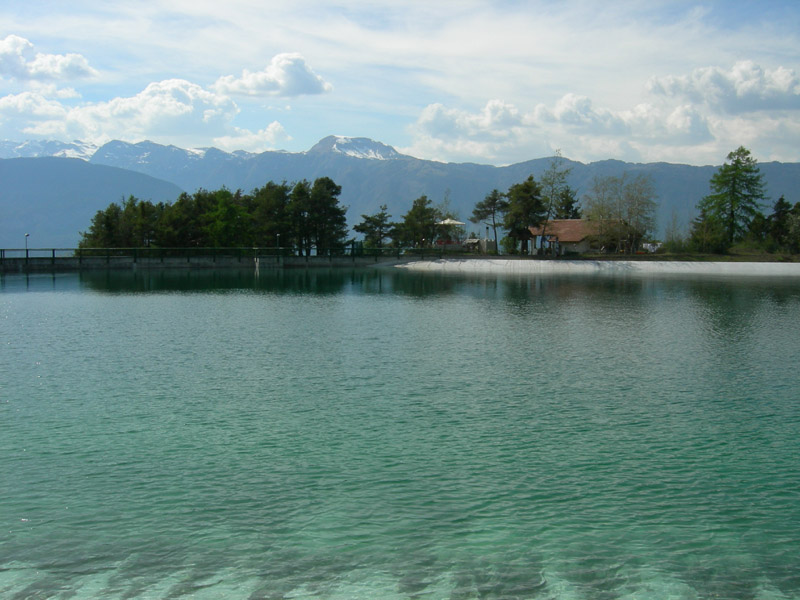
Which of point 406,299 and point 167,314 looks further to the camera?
point 406,299

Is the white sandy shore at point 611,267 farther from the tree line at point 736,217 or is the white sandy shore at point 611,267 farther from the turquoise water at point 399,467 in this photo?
the turquoise water at point 399,467

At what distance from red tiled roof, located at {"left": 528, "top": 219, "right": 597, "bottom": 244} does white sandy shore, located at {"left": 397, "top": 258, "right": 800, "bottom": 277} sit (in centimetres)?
1138

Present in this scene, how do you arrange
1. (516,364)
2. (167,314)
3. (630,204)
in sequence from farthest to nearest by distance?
(630,204) < (167,314) < (516,364)

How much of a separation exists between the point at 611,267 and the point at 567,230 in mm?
17166

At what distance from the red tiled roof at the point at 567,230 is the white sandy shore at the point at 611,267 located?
11.4m

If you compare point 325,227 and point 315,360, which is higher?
point 325,227

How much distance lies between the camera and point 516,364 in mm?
19703

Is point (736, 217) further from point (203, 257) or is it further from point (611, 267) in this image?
point (203, 257)

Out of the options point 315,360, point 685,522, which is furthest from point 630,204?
point 685,522

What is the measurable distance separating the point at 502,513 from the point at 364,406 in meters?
6.05

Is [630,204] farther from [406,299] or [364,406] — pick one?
[364,406]

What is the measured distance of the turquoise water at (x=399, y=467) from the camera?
25.1ft

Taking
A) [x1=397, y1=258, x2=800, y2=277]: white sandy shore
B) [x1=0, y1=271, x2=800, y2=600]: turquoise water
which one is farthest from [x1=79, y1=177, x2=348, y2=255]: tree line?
[x1=0, y1=271, x2=800, y2=600]: turquoise water

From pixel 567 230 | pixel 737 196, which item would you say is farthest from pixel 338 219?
pixel 737 196
